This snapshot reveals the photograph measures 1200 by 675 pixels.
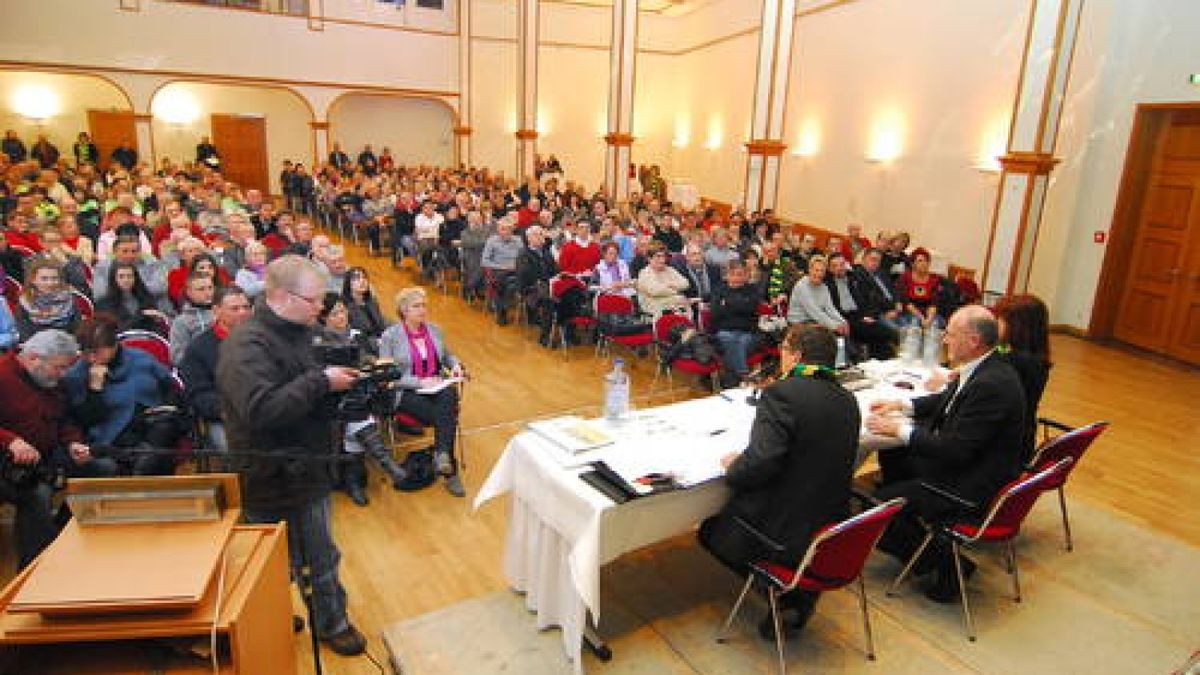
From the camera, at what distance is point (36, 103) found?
51.5ft

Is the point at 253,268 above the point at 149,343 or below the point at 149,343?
above

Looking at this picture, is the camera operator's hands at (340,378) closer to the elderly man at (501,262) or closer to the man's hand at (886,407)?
the man's hand at (886,407)

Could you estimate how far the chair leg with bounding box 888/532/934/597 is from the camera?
3.21 metres

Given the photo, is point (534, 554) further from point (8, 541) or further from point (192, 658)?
point (8, 541)

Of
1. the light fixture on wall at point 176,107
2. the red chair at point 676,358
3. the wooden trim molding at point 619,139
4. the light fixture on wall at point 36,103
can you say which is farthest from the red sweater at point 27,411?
the light fixture on wall at point 36,103

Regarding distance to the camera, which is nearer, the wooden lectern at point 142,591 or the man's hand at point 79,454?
the wooden lectern at point 142,591

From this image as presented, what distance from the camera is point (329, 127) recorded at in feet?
55.6

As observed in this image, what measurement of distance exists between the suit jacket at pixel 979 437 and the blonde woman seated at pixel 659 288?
3.29 metres

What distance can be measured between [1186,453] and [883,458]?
3011 millimetres

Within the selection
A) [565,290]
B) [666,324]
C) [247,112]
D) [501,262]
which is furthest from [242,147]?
[666,324]

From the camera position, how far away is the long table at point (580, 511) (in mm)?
2521

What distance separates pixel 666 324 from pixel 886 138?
6.88m

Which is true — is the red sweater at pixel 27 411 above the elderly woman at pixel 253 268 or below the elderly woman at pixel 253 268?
below

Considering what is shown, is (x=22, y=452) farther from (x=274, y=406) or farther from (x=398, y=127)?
(x=398, y=127)
